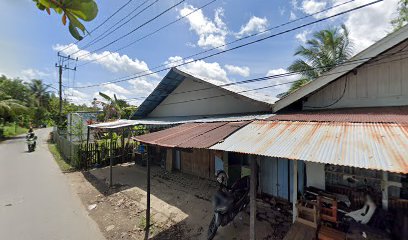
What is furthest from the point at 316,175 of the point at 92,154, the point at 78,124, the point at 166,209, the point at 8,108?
the point at 8,108

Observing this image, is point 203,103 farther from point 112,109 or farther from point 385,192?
point 112,109

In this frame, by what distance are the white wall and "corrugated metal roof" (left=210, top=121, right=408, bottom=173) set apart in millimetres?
1621

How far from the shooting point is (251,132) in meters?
5.24

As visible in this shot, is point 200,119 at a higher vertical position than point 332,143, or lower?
higher

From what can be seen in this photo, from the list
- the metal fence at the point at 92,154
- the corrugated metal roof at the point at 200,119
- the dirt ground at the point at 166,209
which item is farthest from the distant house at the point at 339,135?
the metal fence at the point at 92,154

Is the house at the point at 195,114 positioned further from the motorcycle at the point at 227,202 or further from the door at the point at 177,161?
the motorcycle at the point at 227,202

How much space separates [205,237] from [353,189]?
3.84 meters

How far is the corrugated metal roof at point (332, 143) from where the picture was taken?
300 centimetres

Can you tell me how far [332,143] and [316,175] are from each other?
2.66m

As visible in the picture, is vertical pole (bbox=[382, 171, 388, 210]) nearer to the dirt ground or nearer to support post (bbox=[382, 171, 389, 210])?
support post (bbox=[382, 171, 389, 210])

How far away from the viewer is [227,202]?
18.3 feet

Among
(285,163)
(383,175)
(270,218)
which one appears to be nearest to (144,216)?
(270,218)

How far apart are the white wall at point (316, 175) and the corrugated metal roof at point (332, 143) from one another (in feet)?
5.32

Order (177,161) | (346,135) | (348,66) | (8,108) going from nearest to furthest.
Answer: (346,135), (348,66), (177,161), (8,108)
